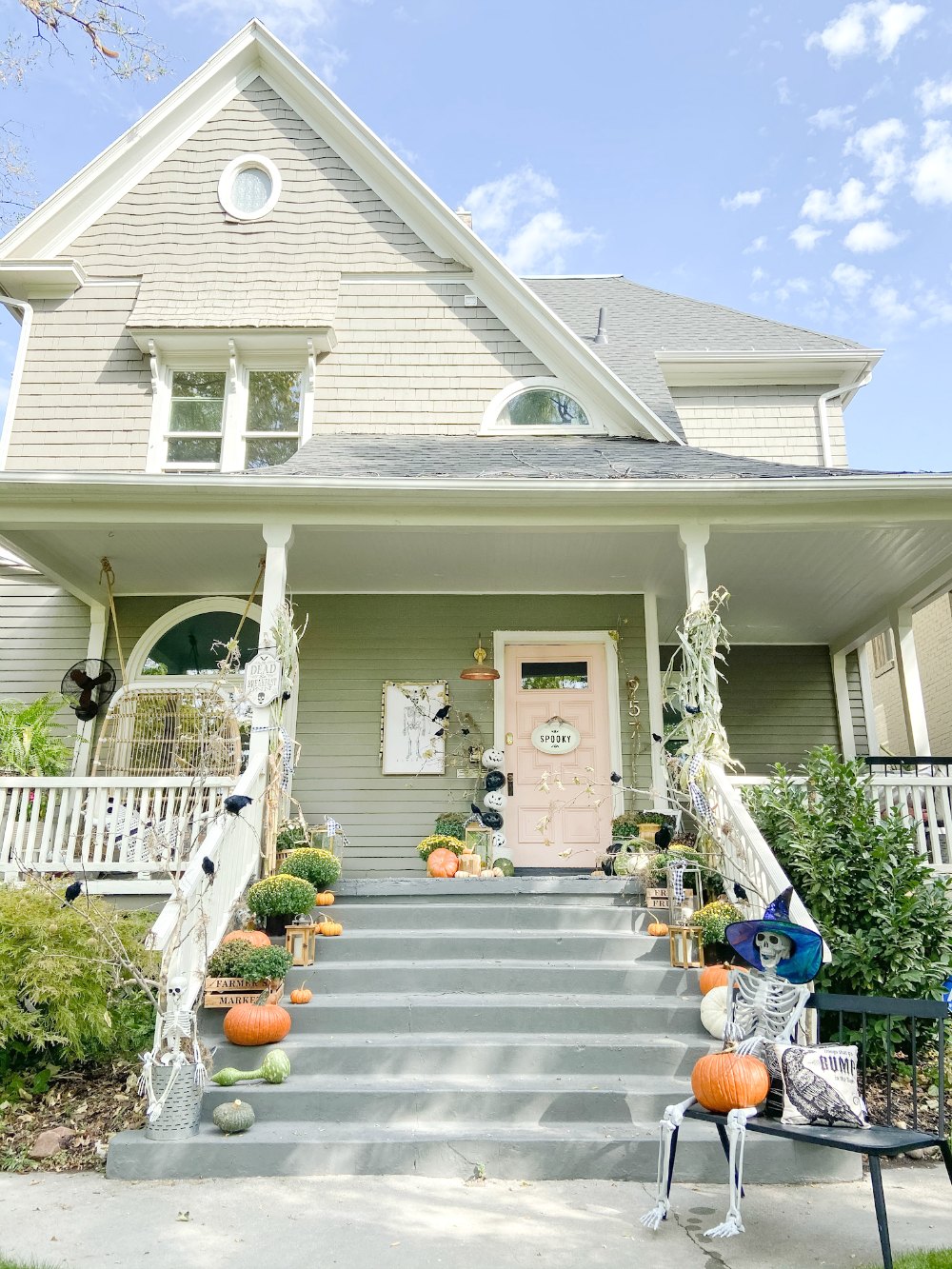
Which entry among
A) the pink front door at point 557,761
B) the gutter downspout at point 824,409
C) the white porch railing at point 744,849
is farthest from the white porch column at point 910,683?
the white porch railing at point 744,849

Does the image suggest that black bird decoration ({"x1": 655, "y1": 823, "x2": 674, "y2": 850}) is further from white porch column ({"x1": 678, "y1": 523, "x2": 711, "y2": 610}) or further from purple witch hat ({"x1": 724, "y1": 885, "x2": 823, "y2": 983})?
purple witch hat ({"x1": 724, "y1": 885, "x2": 823, "y2": 983})

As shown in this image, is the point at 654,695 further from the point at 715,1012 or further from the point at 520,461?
the point at 715,1012

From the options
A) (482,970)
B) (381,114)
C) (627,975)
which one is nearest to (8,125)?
(381,114)

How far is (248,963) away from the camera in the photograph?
472cm

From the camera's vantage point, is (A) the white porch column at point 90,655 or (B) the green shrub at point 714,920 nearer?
(B) the green shrub at point 714,920

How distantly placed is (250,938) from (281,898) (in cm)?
31

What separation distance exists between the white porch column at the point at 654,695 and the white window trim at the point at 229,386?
3.61 meters

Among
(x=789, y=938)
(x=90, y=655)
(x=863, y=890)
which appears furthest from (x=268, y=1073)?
(x=90, y=655)

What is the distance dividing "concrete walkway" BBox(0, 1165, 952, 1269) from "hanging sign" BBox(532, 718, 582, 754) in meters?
4.72

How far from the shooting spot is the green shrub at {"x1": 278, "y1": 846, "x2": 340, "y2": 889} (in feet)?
18.9

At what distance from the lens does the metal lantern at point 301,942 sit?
520 centimetres

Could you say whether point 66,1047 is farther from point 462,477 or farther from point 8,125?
point 8,125

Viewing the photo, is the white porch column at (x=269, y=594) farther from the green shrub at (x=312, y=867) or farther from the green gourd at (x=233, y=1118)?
the green gourd at (x=233, y=1118)

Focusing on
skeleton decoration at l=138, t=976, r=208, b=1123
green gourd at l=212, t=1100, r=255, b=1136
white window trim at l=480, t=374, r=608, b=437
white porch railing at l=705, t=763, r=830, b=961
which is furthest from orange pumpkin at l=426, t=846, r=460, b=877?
white window trim at l=480, t=374, r=608, b=437
